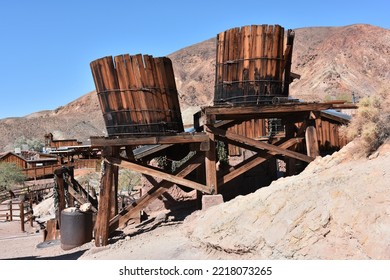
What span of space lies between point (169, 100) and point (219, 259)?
4.71 m

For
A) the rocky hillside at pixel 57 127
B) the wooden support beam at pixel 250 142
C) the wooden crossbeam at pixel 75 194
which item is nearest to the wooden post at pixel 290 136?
the wooden support beam at pixel 250 142

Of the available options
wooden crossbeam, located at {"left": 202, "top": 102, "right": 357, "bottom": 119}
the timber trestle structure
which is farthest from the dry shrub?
the timber trestle structure

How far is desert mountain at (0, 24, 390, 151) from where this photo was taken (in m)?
62.3

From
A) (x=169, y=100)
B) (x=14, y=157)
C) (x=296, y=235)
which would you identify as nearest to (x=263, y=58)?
(x=169, y=100)

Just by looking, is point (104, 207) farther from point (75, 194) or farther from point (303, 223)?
point (303, 223)

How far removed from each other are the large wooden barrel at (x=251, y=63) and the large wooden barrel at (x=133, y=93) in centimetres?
159

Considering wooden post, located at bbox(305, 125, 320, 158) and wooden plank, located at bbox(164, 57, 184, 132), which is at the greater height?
wooden plank, located at bbox(164, 57, 184, 132)

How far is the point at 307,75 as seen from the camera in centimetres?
6838

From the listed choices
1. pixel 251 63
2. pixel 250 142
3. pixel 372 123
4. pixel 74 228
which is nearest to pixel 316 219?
pixel 372 123

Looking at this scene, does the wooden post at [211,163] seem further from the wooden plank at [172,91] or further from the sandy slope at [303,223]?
the wooden plank at [172,91]

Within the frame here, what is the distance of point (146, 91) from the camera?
9711 mm

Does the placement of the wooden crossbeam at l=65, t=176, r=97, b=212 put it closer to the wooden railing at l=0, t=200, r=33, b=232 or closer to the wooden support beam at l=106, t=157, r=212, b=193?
the wooden support beam at l=106, t=157, r=212, b=193

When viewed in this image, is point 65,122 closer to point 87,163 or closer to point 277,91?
point 87,163

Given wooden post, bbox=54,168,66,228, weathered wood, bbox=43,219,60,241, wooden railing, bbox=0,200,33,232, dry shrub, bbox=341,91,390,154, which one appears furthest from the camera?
wooden railing, bbox=0,200,33,232
